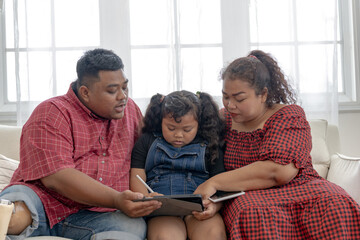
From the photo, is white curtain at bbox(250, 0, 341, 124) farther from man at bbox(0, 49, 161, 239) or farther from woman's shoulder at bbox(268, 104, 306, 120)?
man at bbox(0, 49, 161, 239)

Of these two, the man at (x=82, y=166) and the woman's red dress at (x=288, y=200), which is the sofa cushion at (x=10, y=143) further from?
the woman's red dress at (x=288, y=200)

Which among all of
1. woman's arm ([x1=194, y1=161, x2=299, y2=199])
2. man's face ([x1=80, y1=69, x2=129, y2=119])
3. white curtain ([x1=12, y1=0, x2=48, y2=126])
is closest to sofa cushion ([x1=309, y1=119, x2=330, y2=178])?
woman's arm ([x1=194, y1=161, x2=299, y2=199])

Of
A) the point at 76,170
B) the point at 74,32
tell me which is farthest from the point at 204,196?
the point at 74,32

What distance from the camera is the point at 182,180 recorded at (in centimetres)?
199

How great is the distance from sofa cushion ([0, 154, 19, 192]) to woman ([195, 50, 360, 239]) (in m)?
1.01

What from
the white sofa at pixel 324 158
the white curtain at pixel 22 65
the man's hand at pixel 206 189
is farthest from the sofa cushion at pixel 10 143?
the man's hand at pixel 206 189

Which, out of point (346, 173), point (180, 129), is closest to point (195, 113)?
point (180, 129)

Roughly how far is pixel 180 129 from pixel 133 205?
47 centimetres

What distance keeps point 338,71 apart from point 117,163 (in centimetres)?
222

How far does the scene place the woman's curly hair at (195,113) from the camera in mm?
2004

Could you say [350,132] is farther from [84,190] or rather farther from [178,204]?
[84,190]

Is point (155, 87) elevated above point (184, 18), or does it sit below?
below

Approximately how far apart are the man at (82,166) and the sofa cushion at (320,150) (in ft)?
3.78

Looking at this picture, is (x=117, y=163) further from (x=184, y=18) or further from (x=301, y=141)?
(x=184, y=18)
